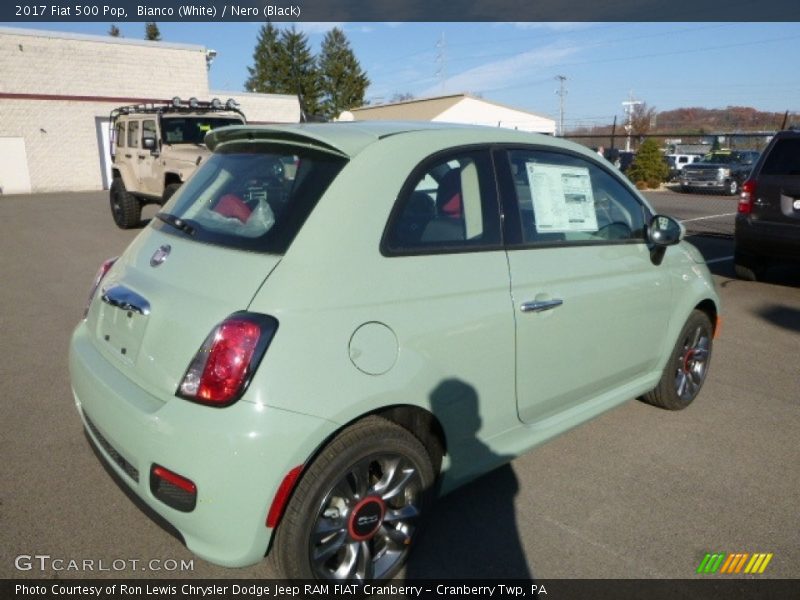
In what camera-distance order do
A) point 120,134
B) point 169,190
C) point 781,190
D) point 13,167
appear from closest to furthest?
point 781,190 → point 169,190 → point 120,134 → point 13,167

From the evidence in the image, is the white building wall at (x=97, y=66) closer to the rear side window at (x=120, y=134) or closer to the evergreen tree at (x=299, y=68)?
the rear side window at (x=120, y=134)

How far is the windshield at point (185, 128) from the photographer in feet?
37.1

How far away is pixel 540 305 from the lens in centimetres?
278

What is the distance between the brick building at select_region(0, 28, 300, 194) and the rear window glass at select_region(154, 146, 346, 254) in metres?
26.5

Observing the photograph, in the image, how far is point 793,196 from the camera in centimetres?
709

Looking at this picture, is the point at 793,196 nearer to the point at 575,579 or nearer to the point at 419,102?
the point at 575,579

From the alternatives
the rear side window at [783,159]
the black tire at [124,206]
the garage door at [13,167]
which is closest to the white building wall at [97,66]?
the garage door at [13,167]

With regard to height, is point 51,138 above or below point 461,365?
above

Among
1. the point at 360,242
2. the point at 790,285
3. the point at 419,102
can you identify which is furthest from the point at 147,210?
the point at 419,102

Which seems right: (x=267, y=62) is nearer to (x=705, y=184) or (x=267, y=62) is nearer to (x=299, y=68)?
(x=299, y=68)

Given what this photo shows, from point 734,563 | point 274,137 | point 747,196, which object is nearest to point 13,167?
point 747,196

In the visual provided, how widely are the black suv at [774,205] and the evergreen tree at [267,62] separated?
6022 centimetres

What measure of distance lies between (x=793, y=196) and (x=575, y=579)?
6317mm

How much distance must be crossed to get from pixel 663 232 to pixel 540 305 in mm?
1137
